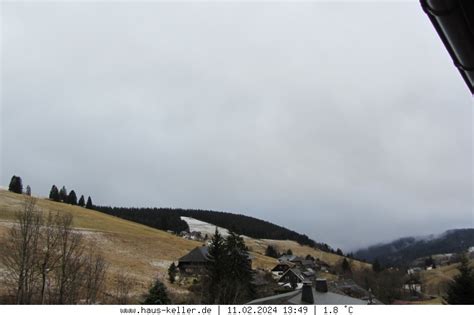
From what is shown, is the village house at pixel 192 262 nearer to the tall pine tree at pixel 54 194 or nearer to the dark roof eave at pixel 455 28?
the dark roof eave at pixel 455 28

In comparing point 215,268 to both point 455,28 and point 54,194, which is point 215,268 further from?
point 54,194

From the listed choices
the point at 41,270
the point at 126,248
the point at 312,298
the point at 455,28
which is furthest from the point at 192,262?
the point at 455,28

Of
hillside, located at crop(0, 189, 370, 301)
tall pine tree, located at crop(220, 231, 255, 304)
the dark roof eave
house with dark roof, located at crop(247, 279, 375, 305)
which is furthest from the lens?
hillside, located at crop(0, 189, 370, 301)

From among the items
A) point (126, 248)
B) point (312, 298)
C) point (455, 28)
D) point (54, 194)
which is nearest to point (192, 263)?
point (126, 248)

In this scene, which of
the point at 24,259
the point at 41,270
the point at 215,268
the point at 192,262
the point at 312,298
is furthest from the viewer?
the point at 192,262

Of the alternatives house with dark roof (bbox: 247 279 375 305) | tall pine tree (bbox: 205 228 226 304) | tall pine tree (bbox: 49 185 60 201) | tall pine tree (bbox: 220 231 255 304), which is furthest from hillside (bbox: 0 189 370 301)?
tall pine tree (bbox: 49 185 60 201)

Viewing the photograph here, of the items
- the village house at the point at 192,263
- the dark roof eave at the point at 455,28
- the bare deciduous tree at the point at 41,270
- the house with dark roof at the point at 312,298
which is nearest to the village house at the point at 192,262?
the village house at the point at 192,263

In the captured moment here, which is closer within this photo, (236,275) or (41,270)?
(41,270)

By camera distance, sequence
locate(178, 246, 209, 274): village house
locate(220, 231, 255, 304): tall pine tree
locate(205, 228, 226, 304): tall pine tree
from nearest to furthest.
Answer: locate(220, 231, 255, 304): tall pine tree → locate(205, 228, 226, 304): tall pine tree → locate(178, 246, 209, 274): village house

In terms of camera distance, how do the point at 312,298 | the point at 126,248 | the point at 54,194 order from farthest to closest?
the point at 54,194 → the point at 126,248 → the point at 312,298

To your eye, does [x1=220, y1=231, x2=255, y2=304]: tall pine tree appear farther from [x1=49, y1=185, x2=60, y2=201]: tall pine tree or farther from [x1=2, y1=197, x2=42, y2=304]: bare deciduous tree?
[x1=49, y1=185, x2=60, y2=201]: tall pine tree

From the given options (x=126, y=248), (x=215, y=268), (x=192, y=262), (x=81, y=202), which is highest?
(x=81, y=202)

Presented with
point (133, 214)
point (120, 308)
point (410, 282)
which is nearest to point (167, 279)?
point (120, 308)

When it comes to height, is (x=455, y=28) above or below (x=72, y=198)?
below
